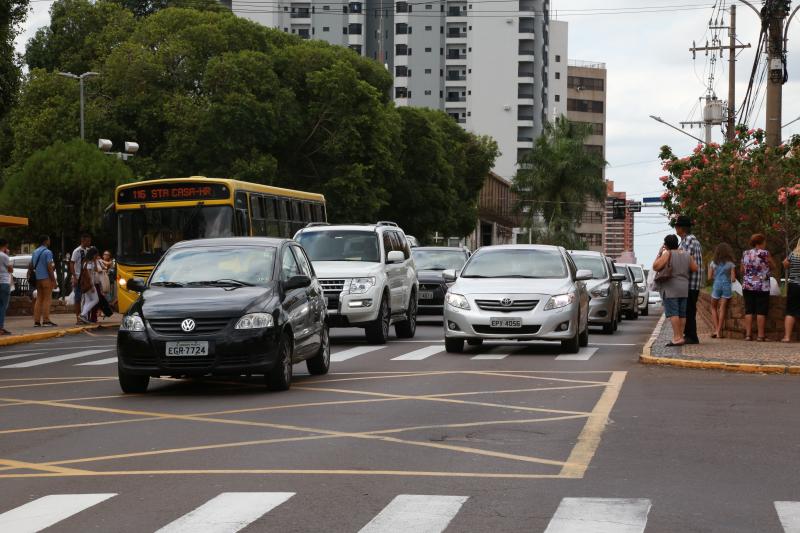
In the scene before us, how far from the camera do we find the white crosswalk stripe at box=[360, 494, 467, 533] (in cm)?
737

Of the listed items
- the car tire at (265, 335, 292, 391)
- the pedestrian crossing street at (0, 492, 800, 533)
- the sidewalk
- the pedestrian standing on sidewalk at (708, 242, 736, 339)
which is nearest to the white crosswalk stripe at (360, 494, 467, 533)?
the pedestrian crossing street at (0, 492, 800, 533)

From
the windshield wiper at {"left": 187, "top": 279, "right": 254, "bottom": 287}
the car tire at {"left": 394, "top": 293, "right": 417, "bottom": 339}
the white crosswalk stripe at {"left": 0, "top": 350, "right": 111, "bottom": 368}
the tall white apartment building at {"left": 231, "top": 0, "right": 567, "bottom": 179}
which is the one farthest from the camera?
the tall white apartment building at {"left": 231, "top": 0, "right": 567, "bottom": 179}

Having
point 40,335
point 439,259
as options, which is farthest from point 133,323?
point 439,259

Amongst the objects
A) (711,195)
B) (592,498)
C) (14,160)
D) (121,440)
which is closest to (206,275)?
(121,440)

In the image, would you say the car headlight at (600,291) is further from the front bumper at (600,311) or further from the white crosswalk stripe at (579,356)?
the white crosswalk stripe at (579,356)

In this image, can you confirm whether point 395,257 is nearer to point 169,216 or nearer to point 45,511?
point 169,216

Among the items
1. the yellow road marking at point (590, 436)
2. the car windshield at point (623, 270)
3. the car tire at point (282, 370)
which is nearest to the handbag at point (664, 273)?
the yellow road marking at point (590, 436)

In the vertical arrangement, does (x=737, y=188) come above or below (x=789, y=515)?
above

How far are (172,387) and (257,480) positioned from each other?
7152 millimetres

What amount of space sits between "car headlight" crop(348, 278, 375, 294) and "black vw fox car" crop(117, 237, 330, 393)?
6.31 metres

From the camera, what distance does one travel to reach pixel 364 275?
22.8 meters

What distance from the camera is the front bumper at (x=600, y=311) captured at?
28344 mm

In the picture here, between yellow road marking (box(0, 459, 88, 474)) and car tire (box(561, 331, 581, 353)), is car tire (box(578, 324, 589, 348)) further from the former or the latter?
yellow road marking (box(0, 459, 88, 474))

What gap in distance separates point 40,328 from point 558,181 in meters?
74.2
